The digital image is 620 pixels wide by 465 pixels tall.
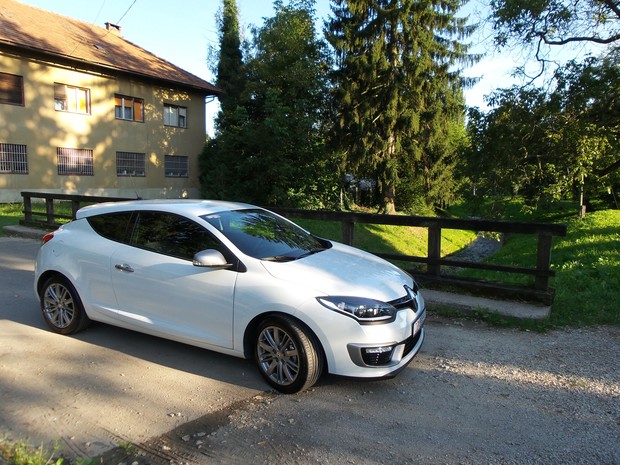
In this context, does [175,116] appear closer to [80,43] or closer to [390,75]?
[80,43]

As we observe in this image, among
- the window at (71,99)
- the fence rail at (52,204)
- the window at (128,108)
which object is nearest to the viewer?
the fence rail at (52,204)

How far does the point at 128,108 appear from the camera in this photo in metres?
28.3

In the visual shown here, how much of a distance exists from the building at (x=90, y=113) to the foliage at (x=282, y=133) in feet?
11.7

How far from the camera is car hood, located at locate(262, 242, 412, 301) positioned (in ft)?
12.6

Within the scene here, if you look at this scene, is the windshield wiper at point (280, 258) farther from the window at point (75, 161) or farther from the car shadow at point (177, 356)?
the window at point (75, 161)

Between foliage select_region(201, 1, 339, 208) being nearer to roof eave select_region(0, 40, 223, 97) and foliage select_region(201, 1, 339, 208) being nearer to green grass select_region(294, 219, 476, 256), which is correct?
roof eave select_region(0, 40, 223, 97)

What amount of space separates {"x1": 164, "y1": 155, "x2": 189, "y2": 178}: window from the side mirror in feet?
92.1

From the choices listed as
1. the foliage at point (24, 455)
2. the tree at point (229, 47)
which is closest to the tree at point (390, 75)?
the tree at point (229, 47)

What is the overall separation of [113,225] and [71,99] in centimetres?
2416

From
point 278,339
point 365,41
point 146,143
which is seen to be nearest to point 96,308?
point 278,339

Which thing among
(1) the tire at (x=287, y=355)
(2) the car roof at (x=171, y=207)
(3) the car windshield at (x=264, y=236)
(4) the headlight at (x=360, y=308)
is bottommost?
(1) the tire at (x=287, y=355)

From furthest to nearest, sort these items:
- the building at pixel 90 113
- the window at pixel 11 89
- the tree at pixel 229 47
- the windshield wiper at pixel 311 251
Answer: the tree at pixel 229 47 → the building at pixel 90 113 → the window at pixel 11 89 → the windshield wiper at pixel 311 251

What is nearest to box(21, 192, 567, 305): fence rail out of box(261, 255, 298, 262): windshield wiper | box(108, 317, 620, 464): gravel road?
box(108, 317, 620, 464): gravel road

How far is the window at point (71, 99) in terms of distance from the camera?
81.0 ft
